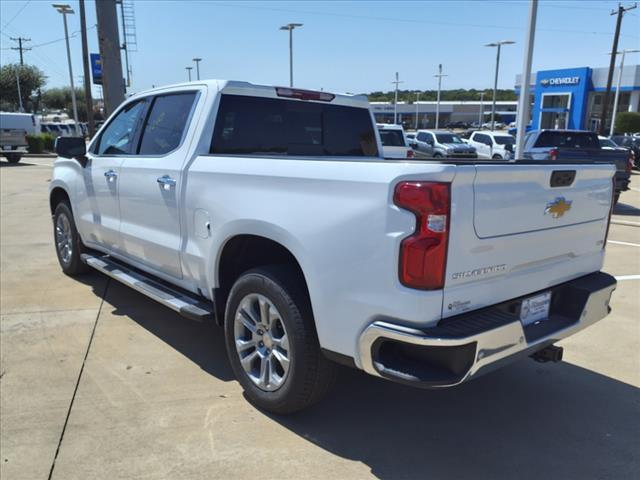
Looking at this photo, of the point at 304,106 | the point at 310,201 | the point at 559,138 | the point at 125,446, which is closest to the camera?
the point at 310,201

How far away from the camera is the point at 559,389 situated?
3.84 meters

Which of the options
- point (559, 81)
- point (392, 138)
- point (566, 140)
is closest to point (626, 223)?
point (566, 140)

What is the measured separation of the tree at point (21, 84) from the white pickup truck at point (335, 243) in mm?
62273

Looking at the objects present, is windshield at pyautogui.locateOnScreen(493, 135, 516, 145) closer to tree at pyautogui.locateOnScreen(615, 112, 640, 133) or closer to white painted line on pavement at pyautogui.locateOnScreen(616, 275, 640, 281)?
white painted line on pavement at pyautogui.locateOnScreen(616, 275, 640, 281)

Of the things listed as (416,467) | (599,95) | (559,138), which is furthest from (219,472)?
(599,95)

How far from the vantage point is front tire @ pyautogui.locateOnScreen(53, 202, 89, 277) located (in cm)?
601

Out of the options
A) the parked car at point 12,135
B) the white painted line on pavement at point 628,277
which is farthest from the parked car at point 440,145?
the parked car at point 12,135

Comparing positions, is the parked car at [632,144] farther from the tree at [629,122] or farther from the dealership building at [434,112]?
the dealership building at [434,112]

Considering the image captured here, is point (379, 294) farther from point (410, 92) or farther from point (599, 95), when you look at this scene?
point (410, 92)

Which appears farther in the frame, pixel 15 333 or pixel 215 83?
pixel 15 333

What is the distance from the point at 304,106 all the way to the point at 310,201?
1.82m

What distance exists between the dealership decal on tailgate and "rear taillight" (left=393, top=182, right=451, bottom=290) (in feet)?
2.47

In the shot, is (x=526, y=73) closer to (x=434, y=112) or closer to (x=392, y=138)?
(x=392, y=138)

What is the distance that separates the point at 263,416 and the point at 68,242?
397cm
